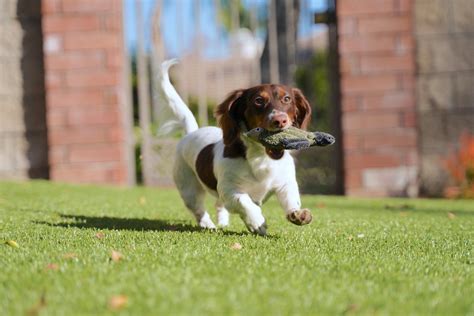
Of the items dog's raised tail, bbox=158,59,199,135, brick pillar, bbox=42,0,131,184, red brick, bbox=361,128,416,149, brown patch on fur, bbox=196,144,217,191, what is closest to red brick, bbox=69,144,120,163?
brick pillar, bbox=42,0,131,184

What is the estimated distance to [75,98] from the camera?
862 cm

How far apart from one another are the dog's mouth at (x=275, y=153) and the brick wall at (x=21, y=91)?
17.8 feet

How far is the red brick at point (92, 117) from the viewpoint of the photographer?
339 inches

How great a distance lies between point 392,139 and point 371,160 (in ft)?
1.16

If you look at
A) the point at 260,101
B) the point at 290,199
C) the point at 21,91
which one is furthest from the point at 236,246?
the point at 21,91

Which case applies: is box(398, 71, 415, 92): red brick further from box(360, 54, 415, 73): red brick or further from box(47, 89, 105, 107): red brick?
box(47, 89, 105, 107): red brick

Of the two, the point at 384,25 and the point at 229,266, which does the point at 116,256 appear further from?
the point at 384,25

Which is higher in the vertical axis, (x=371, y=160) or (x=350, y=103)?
(x=350, y=103)

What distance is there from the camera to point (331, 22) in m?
8.91

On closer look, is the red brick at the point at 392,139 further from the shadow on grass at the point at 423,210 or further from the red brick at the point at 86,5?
the red brick at the point at 86,5

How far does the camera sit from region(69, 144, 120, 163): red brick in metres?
8.59

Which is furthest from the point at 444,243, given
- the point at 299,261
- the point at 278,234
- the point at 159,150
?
the point at 159,150

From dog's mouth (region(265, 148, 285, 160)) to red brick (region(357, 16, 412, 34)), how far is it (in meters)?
4.76

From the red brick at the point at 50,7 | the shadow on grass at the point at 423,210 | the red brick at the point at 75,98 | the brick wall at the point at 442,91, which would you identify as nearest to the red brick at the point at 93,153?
the red brick at the point at 75,98
